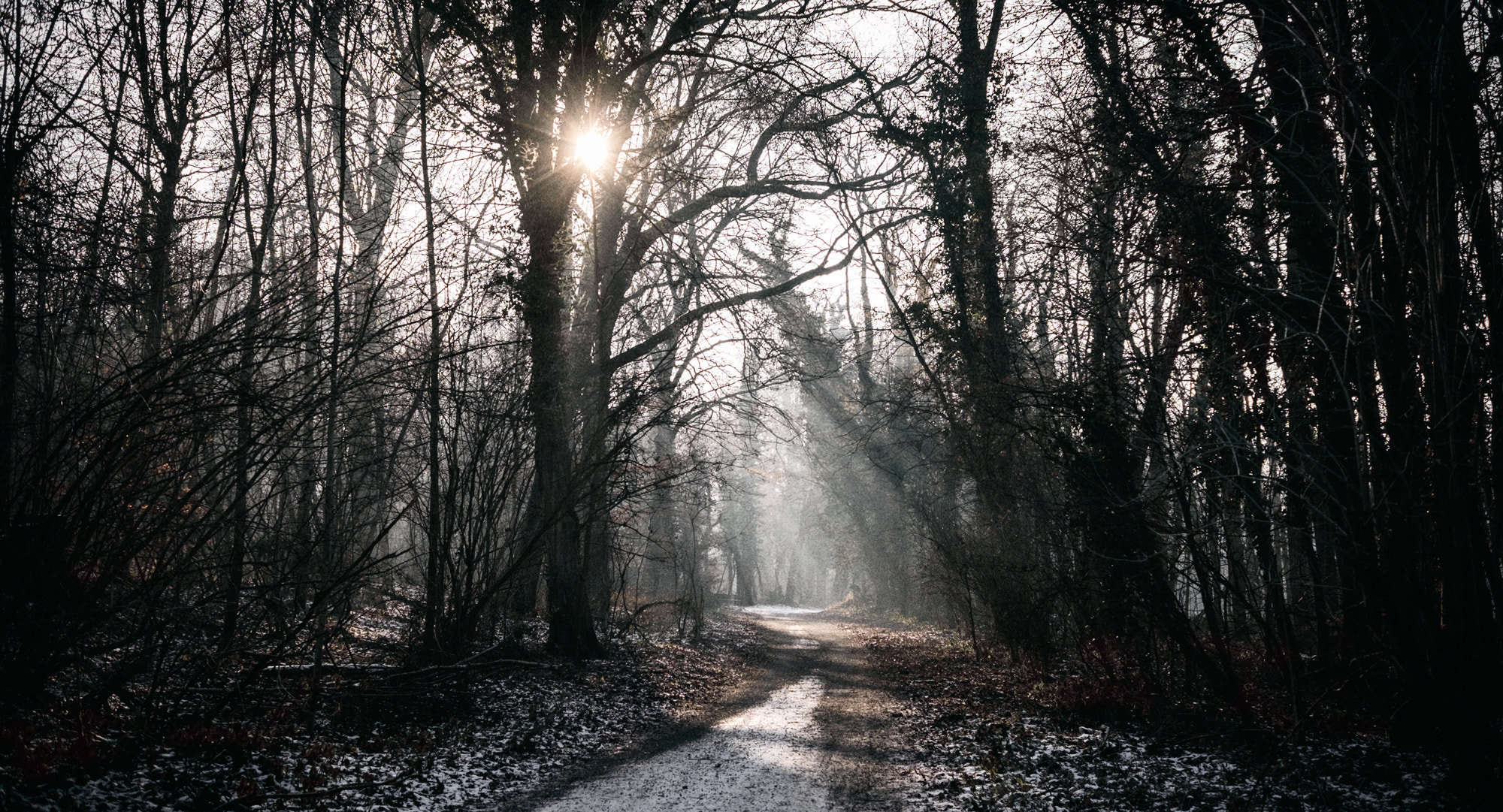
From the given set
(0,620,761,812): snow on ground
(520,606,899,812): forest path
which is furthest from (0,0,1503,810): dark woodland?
(520,606,899,812): forest path

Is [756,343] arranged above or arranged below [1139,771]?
above

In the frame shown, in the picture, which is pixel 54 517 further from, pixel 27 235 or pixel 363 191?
pixel 363 191

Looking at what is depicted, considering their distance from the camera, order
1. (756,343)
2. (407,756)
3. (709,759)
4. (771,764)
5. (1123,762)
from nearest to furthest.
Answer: (407,756), (1123,762), (771,764), (709,759), (756,343)

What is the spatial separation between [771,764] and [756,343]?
8646 mm

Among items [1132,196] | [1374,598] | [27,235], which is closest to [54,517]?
[27,235]

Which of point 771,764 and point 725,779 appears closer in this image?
point 725,779

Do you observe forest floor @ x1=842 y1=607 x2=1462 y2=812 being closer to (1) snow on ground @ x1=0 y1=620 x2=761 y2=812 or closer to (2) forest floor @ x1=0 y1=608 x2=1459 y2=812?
(2) forest floor @ x1=0 y1=608 x2=1459 y2=812

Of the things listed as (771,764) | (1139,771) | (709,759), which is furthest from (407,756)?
(1139,771)

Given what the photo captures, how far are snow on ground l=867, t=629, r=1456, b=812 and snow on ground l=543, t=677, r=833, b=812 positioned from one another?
92cm

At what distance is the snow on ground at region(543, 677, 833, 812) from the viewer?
5.81 metres

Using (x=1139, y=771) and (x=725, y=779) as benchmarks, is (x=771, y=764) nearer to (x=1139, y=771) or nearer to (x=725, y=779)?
(x=725, y=779)

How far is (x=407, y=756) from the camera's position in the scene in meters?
6.65

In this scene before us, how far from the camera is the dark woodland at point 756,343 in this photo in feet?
15.2

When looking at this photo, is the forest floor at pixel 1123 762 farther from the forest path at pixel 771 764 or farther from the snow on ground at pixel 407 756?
the snow on ground at pixel 407 756
